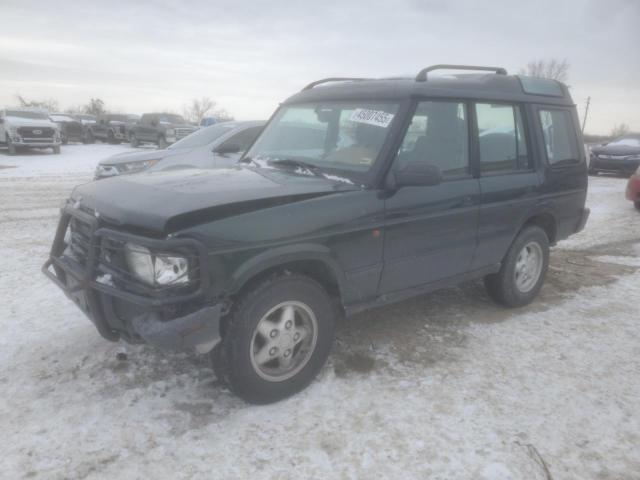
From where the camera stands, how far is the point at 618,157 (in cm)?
1591

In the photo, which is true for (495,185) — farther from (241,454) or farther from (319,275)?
(241,454)

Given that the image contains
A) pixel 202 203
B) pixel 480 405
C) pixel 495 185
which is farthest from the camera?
pixel 495 185

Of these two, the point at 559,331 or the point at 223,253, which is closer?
the point at 223,253

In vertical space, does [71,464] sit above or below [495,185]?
below

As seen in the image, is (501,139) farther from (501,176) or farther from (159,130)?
(159,130)

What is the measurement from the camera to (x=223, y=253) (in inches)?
107

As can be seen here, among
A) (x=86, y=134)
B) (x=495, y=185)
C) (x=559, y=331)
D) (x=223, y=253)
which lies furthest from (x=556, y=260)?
(x=86, y=134)

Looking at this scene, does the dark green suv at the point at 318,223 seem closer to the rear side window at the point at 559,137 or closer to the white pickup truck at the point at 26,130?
the rear side window at the point at 559,137

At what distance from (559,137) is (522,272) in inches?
53.4

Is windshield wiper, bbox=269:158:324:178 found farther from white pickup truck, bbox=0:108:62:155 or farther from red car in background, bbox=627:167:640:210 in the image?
white pickup truck, bbox=0:108:62:155

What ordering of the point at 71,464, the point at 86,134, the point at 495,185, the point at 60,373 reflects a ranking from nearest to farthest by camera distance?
the point at 71,464 < the point at 60,373 < the point at 495,185 < the point at 86,134

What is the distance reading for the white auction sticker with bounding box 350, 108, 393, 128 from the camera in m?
3.61

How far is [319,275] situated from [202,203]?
→ 0.92 meters

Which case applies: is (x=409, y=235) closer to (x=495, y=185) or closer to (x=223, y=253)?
(x=495, y=185)
